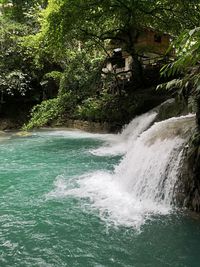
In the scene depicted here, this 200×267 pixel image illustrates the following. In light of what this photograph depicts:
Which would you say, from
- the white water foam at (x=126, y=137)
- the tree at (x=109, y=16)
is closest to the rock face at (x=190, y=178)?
the white water foam at (x=126, y=137)

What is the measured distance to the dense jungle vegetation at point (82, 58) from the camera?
530 inches

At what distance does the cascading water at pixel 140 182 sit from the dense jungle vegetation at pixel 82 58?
8.59ft

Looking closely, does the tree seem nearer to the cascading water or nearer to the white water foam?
the white water foam

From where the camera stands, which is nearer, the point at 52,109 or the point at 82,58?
the point at 52,109

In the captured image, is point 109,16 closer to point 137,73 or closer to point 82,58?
point 82,58

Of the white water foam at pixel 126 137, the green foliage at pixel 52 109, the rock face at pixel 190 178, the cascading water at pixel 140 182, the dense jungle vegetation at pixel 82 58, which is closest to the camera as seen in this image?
the rock face at pixel 190 178

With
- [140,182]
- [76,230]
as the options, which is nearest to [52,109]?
[140,182]

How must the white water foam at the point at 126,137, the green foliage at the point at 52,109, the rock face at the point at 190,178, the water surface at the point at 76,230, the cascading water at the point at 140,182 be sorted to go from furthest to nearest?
the green foliage at the point at 52,109 < the white water foam at the point at 126,137 < the cascading water at the point at 140,182 < the rock face at the point at 190,178 < the water surface at the point at 76,230

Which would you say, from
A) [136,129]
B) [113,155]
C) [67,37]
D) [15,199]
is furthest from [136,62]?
[15,199]

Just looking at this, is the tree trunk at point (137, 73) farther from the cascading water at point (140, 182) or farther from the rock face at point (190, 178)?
the rock face at point (190, 178)

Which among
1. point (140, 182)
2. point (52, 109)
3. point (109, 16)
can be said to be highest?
point (109, 16)

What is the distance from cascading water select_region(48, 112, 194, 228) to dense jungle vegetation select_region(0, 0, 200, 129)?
8.59 ft

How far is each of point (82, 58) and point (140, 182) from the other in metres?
10.8

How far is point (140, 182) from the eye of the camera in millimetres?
6879
